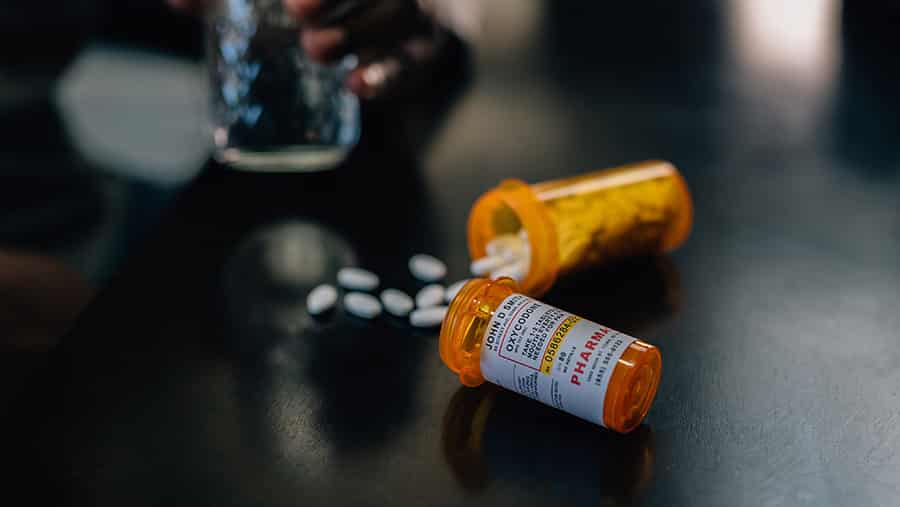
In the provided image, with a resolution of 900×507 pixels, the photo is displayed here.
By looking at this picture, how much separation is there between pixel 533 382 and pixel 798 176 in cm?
52

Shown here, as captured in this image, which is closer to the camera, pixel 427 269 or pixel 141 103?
pixel 427 269

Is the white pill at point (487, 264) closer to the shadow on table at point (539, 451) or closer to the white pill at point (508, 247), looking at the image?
the white pill at point (508, 247)

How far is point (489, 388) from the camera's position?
74 centimetres

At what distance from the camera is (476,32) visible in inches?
59.9

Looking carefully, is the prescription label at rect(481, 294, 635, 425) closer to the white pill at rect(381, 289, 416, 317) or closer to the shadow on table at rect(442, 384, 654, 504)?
the shadow on table at rect(442, 384, 654, 504)

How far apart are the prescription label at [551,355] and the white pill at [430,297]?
0.13 metres

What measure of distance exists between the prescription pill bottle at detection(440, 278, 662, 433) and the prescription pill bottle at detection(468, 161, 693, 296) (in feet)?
0.34

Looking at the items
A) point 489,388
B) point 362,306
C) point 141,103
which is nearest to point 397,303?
point 362,306

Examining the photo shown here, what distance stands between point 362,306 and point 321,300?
4 cm

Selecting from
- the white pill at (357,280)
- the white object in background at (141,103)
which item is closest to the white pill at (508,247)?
the white pill at (357,280)

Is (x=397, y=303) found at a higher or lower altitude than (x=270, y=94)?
lower

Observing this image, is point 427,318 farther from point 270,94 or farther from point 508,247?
point 270,94

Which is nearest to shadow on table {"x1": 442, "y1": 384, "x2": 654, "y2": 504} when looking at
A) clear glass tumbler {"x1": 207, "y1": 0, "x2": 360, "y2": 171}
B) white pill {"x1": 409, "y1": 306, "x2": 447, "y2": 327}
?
white pill {"x1": 409, "y1": 306, "x2": 447, "y2": 327}

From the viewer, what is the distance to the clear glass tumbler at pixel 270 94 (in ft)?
3.31
